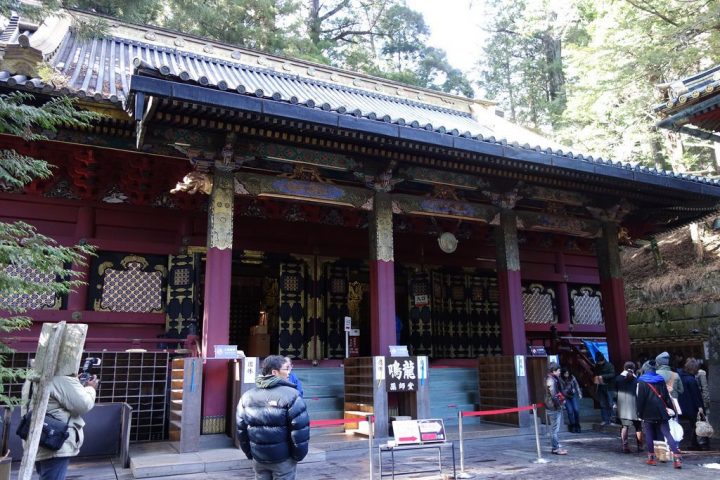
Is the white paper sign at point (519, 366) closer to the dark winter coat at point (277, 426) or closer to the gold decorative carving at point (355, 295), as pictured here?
the gold decorative carving at point (355, 295)

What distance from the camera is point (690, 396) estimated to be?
8.28 m

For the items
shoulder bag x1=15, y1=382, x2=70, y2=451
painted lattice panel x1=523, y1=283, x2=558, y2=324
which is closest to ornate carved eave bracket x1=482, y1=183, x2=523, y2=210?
painted lattice panel x1=523, y1=283, x2=558, y2=324

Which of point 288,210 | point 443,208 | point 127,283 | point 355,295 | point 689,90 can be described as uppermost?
point 689,90

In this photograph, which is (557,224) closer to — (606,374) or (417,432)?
(606,374)

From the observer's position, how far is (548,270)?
1555 centimetres

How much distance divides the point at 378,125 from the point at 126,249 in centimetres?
533

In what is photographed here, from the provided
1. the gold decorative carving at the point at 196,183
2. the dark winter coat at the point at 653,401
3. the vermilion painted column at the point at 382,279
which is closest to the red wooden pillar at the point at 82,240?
the gold decorative carving at the point at 196,183

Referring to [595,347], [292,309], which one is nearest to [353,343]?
[292,309]

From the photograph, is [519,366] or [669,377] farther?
[519,366]

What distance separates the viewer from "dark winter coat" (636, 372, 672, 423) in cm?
693

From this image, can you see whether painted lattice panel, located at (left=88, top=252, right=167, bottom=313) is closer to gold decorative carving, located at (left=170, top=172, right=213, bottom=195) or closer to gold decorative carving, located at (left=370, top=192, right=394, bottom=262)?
gold decorative carving, located at (left=170, top=172, right=213, bottom=195)

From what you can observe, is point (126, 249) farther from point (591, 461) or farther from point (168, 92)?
point (591, 461)

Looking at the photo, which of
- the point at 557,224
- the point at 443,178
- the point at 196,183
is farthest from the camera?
the point at 557,224

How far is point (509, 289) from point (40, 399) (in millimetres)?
8664
